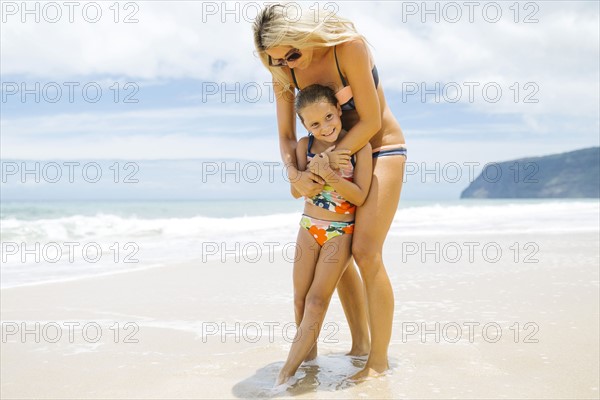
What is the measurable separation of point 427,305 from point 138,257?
5659 millimetres

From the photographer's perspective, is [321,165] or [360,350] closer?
[321,165]

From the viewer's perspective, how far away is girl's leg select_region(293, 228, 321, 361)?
371 centimetres

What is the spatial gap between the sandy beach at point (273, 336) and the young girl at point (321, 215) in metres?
0.36

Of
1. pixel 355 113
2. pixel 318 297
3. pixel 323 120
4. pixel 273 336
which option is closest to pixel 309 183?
pixel 323 120

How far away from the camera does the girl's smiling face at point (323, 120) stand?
3486mm

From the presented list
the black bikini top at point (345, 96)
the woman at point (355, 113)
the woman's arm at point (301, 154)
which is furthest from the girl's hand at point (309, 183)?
the black bikini top at point (345, 96)

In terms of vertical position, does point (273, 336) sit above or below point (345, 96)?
below

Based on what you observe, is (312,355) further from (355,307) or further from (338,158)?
(338,158)

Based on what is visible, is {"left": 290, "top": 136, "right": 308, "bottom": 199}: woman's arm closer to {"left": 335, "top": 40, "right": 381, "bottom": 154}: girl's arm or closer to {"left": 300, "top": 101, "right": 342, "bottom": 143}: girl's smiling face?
{"left": 300, "top": 101, "right": 342, "bottom": 143}: girl's smiling face

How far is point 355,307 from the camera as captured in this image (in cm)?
410

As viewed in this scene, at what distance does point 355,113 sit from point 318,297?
1.13m

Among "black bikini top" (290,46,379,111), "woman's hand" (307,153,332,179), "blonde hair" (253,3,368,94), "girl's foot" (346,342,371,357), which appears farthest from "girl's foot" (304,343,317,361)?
"blonde hair" (253,3,368,94)

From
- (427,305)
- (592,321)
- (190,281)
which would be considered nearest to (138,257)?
(190,281)

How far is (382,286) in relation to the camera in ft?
12.0
